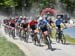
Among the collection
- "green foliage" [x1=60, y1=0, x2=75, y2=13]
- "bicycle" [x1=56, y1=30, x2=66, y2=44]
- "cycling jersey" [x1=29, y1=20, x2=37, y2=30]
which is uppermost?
"cycling jersey" [x1=29, y1=20, x2=37, y2=30]

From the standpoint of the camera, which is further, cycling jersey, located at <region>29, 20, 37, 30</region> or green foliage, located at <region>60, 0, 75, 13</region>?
green foliage, located at <region>60, 0, 75, 13</region>

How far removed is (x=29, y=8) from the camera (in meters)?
94.9

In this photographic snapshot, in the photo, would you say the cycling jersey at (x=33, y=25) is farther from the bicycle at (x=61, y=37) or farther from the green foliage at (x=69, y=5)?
the green foliage at (x=69, y=5)

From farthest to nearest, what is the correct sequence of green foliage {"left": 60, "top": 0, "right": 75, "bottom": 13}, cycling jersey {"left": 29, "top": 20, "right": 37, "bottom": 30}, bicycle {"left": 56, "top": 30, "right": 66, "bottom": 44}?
green foliage {"left": 60, "top": 0, "right": 75, "bottom": 13}, cycling jersey {"left": 29, "top": 20, "right": 37, "bottom": 30}, bicycle {"left": 56, "top": 30, "right": 66, "bottom": 44}

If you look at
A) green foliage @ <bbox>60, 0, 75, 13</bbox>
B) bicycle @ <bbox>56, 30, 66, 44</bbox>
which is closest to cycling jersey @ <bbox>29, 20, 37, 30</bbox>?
bicycle @ <bbox>56, 30, 66, 44</bbox>

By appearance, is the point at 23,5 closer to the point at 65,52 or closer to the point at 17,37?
the point at 17,37

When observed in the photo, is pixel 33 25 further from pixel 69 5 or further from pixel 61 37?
pixel 69 5

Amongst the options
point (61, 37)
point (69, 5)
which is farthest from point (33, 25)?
point (69, 5)

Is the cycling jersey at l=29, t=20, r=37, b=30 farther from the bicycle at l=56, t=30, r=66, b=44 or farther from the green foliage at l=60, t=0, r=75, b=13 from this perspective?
the green foliage at l=60, t=0, r=75, b=13

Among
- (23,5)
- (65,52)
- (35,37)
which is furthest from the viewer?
(23,5)

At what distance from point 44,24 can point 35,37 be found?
329 cm

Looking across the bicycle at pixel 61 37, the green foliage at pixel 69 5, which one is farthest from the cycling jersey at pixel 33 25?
the green foliage at pixel 69 5

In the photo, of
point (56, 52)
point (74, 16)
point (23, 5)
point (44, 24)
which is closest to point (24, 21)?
point (44, 24)

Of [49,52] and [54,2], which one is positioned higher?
[49,52]
